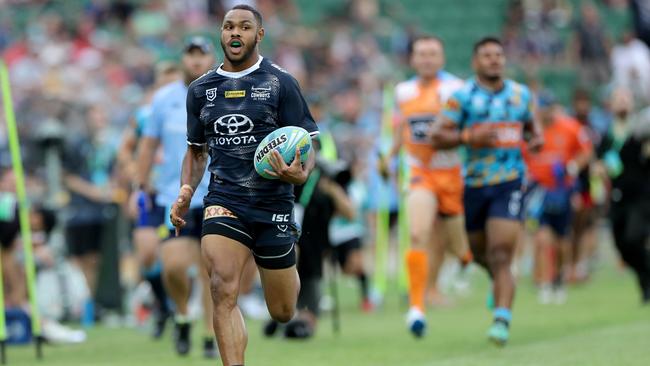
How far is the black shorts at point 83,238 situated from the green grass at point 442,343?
1.36 meters

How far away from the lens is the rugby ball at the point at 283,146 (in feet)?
27.3

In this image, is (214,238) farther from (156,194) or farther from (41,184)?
(41,184)

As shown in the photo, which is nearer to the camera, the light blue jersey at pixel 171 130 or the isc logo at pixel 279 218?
the isc logo at pixel 279 218

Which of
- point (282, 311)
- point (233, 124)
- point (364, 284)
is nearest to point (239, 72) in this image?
point (233, 124)

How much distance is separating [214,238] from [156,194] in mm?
4715

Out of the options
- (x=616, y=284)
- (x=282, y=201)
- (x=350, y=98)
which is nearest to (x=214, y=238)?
(x=282, y=201)

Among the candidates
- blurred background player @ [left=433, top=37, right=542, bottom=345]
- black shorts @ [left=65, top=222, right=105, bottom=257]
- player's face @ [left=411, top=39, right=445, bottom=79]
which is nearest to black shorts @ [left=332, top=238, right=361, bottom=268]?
black shorts @ [left=65, top=222, right=105, bottom=257]

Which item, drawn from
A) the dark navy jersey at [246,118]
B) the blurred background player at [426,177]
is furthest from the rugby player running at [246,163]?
the blurred background player at [426,177]

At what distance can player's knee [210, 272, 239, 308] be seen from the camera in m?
8.34

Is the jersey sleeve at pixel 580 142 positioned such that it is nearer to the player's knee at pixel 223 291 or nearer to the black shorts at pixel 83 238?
the black shorts at pixel 83 238

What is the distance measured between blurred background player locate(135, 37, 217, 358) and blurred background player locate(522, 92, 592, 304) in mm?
7409

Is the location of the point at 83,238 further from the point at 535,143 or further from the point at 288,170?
the point at 288,170

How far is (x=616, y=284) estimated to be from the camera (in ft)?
65.4

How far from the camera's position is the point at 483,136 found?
11.8 m
